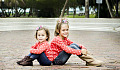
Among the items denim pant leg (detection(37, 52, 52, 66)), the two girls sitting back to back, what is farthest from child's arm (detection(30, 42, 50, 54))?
denim pant leg (detection(37, 52, 52, 66))

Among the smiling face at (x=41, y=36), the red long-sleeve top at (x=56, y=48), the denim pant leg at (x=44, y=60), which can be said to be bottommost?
the denim pant leg at (x=44, y=60)

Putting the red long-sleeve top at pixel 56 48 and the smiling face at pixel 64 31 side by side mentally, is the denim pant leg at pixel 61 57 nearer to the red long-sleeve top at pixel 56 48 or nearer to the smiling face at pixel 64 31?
the red long-sleeve top at pixel 56 48

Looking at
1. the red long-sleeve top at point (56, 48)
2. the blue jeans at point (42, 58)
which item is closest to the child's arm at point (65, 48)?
the red long-sleeve top at point (56, 48)

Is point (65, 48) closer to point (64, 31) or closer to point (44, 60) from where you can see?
point (64, 31)

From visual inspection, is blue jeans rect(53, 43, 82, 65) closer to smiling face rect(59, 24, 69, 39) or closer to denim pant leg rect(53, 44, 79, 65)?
denim pant leg rect(53, 44, 79, 65)

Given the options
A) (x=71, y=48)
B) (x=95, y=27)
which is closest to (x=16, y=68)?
(x=71, y=48)

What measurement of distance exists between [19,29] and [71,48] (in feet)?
50.1

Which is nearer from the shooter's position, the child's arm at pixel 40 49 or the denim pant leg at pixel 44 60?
the child's arm at pixel 40 49

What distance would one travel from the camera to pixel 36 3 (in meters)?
48.8

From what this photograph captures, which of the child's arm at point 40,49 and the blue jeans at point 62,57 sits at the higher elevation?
the child's arm at point 40,49

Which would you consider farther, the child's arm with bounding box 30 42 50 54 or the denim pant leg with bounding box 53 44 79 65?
the denim pant leg with bounding box 53 44 79 65

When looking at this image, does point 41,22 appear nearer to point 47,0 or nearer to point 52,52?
point 52,52

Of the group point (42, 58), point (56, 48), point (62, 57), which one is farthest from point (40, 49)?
point (62, 57)

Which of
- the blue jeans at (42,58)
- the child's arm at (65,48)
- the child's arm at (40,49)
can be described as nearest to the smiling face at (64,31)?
the child's arm at (65,48)
